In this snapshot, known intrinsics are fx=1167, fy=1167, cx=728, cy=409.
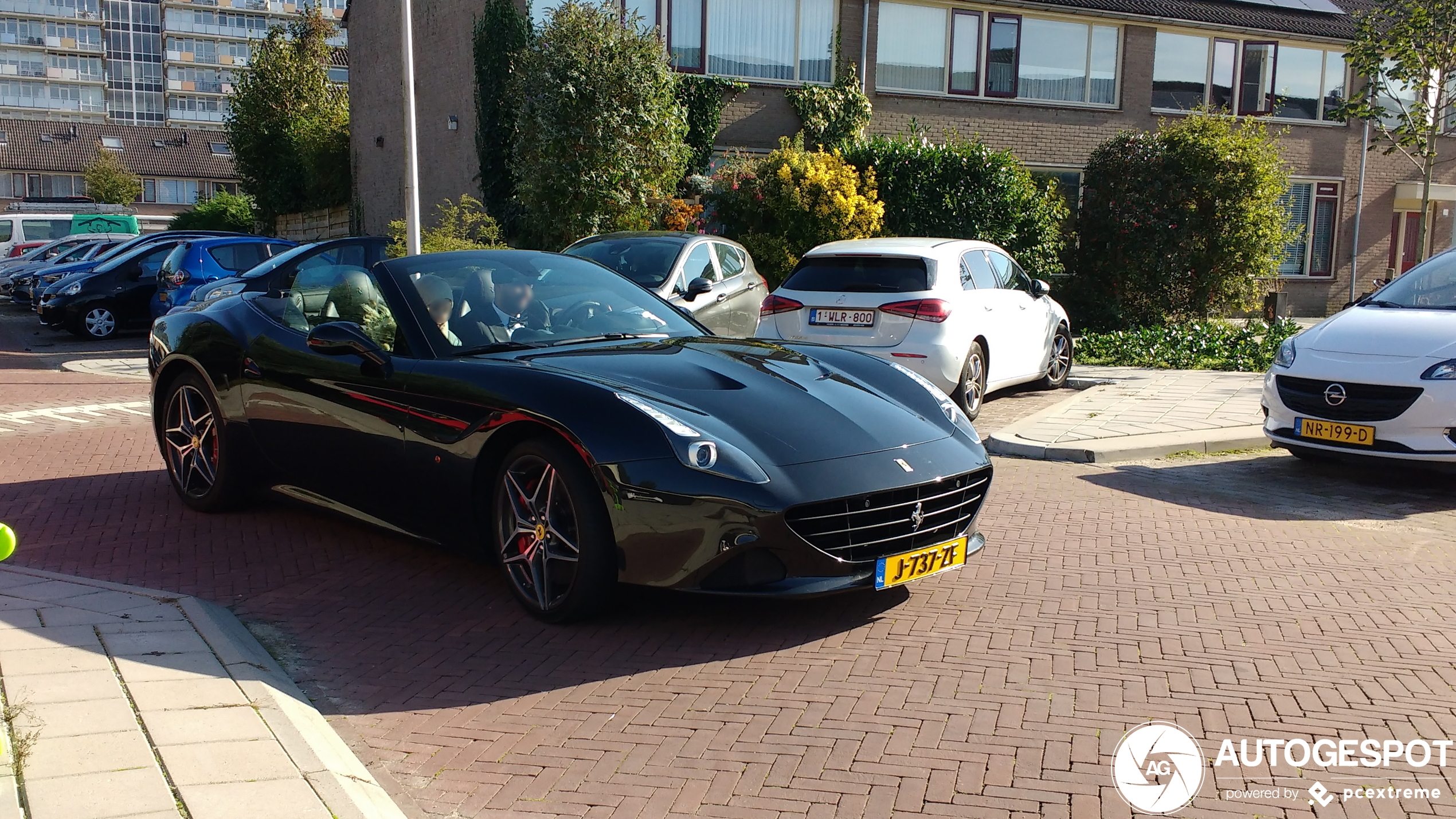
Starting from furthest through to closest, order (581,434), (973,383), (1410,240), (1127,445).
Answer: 1. (1410,240)
2. (973,383)
3. (1127,445)
4. (581,434)

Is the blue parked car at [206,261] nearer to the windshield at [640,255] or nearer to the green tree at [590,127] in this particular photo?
the green tree at [590,127]

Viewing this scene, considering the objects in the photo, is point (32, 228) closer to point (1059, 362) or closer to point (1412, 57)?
point (1059, 362)

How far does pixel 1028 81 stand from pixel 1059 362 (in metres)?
12.7

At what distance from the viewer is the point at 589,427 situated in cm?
429

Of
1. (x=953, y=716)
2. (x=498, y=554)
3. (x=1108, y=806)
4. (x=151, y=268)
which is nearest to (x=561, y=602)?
(x=498, y=554)

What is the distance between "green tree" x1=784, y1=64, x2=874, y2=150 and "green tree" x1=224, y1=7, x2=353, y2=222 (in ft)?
51.6

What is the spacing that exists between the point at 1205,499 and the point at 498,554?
179 inches

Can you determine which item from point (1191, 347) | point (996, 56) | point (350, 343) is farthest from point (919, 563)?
point (996, 56)

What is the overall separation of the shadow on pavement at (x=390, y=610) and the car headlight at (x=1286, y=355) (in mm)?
4354

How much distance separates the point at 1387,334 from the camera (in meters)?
7.55

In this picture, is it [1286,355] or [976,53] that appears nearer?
[1286,355]

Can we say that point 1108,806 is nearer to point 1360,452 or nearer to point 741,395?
point 741,395

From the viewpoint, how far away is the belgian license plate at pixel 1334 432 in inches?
285

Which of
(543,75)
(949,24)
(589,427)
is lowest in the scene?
(589,427)
